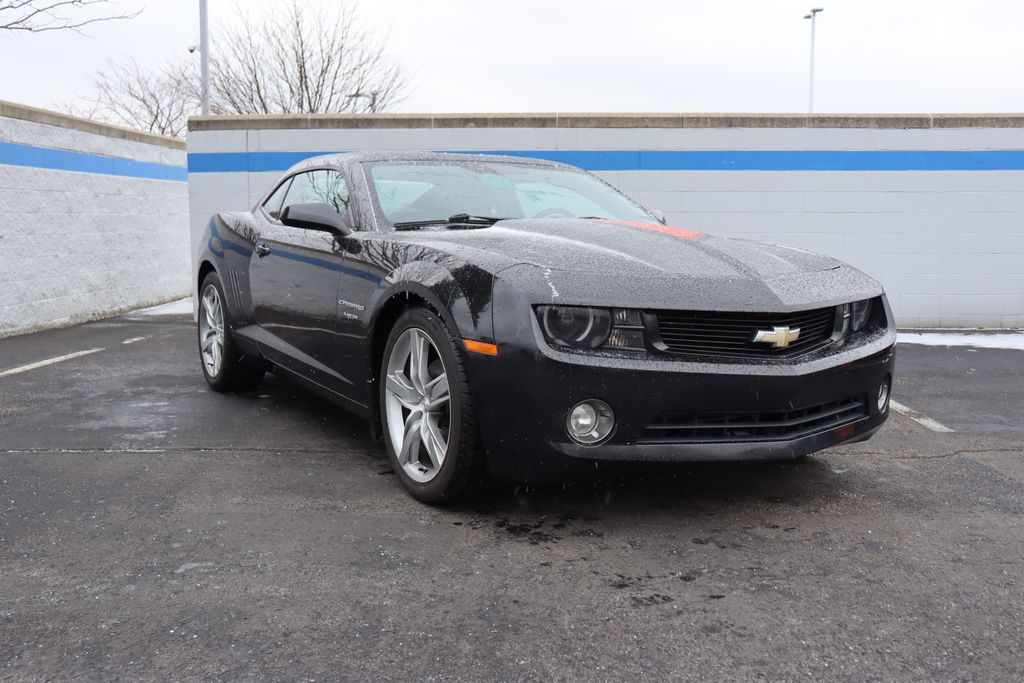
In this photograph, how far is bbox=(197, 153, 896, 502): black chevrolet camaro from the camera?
3.06 m

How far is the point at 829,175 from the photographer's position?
9.85m

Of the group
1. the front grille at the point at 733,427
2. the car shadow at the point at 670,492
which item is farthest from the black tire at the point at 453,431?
the front grille at the point at 733,427

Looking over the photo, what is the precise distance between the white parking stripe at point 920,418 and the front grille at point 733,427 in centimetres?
176

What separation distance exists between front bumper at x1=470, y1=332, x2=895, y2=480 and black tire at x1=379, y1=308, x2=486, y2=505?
55mm

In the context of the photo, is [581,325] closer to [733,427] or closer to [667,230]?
[733,427]

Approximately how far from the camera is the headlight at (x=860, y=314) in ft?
11.8

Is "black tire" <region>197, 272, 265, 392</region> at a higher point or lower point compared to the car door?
lower

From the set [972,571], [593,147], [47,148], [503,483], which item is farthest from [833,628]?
[47,148]

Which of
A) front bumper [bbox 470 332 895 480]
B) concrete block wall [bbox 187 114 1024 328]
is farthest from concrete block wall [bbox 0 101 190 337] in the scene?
front bumper [bbox 470 332 895 480]

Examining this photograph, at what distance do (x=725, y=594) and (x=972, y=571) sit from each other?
82 centimetres

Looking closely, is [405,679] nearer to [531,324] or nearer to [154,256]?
[531,324]

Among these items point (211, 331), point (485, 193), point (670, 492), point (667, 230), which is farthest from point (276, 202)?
point (670, 492)

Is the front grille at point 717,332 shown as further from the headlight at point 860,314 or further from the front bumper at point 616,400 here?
the headlight at point 860,314

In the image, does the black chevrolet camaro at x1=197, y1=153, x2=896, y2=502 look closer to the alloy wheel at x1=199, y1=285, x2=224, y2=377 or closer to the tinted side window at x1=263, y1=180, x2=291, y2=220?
the tinted side window at x1=263, y1=180, x2=291, y2=220
